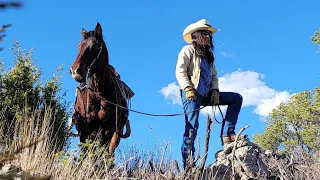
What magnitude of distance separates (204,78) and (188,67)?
29 cm

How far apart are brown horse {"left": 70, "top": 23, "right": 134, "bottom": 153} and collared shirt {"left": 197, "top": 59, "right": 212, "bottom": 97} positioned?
1.33m

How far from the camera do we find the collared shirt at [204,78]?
7.04 metres

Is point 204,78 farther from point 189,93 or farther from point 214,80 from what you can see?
point 189,93

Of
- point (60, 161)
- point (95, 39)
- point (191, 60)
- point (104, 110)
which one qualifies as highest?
point (95, 39)

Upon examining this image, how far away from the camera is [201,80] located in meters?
7.10

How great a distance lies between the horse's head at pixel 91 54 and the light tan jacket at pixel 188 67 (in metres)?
1.35

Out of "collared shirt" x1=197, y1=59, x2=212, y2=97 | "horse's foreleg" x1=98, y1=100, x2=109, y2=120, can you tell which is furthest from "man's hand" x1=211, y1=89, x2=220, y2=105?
"horse's foreleg" x1=98, y1=100, x2=109, y2=120

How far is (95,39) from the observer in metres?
7.86

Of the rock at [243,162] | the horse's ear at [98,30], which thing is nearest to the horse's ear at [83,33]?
the horse's ear at [98,30]

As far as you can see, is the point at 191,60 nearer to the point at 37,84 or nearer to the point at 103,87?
the point at 103,87

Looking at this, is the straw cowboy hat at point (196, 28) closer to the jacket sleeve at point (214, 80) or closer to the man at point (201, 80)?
the man at point (201, 80)

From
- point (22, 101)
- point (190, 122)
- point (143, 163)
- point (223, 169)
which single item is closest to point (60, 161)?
point (143, 163)

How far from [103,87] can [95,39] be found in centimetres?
80

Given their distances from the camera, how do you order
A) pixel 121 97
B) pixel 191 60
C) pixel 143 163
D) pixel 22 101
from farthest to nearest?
pixel 22 101, pixel 121 97, pixel 191 60, pixel 143 163
